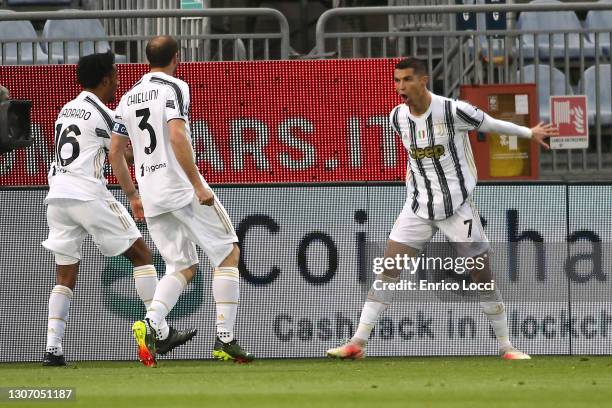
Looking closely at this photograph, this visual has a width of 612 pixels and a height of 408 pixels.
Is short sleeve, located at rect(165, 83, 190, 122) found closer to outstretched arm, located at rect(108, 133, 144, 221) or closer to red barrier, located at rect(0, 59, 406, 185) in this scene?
outstretched arm, located at rect(108, 133, 144, 221)

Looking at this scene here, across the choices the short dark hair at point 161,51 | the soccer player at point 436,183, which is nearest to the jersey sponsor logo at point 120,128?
the short dark hair at point 161,51

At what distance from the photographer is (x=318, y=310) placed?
1175 centimetres

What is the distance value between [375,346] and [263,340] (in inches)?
34.0

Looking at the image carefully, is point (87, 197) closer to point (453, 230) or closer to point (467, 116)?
point (453, 230)

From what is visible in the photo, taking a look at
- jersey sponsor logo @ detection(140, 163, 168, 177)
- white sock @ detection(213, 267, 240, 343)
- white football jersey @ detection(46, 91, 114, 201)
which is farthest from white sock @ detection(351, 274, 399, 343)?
white football jersey @ detection(46, 91, 114, 201)

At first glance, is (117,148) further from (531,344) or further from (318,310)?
(531,344)

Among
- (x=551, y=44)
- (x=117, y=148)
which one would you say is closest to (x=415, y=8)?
(x=551, y=44)

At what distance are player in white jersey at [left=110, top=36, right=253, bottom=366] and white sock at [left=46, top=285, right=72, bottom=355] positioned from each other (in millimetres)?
1151

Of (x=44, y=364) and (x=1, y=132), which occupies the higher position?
(x=1, y=132)

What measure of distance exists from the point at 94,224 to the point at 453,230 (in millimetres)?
2561

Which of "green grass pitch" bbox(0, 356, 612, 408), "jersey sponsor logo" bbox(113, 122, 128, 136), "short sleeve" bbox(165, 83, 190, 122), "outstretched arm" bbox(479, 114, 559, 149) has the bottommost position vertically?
"green grass pitch" bbox(0, 356, 612, 408)

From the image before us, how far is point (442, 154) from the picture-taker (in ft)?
35.0

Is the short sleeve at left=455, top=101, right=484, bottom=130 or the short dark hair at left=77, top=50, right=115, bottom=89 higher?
the short dark hair at left=77, top=50, right=115, bottom=89

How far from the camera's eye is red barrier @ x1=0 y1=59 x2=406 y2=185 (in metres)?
12.6
